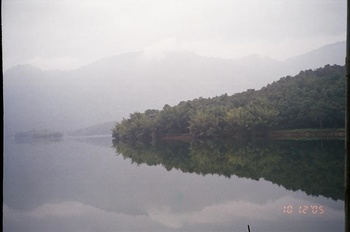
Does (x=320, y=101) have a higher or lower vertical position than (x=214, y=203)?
higher

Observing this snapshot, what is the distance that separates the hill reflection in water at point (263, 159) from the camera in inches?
148

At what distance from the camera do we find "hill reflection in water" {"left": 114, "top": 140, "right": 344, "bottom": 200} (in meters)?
3.76

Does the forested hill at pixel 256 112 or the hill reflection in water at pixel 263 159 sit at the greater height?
the forested hill at pixel 256 112

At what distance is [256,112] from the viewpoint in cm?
384

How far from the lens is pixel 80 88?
3.92 meters

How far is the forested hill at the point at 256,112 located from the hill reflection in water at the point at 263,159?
127mm

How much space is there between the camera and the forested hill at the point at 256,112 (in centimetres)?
377

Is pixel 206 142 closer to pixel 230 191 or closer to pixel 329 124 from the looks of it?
pixel 230 191

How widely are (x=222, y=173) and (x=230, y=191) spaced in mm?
192

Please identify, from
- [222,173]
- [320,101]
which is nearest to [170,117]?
[222,173]

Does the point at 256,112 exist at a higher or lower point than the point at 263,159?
higher

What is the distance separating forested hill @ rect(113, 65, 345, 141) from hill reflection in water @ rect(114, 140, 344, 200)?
0.42 ft

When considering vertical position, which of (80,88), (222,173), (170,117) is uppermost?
(80,88)

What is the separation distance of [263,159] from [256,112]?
1.53 ft
